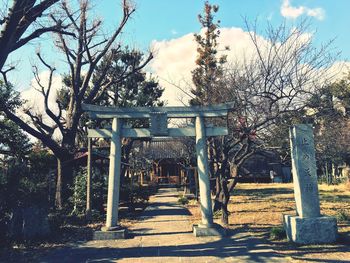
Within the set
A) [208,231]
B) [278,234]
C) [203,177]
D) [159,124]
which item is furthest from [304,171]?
[159,124]

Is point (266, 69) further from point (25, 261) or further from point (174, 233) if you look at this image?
point (25, 261)

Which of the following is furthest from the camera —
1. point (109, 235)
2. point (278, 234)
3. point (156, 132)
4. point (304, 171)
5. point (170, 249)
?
point (156, 132)

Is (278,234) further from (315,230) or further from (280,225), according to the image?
(280,225)

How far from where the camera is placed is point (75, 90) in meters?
15.0

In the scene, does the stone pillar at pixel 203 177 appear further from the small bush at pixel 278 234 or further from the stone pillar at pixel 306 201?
the stone pillar at pixel 306 201

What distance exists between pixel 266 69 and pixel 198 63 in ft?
49.8

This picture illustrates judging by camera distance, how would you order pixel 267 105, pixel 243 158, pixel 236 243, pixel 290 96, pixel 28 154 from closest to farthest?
pixel 236 243 → pixel 290 96 → pixel 267 105 → pixel 243 158 → pixel 28 154

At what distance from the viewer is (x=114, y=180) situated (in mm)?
9688

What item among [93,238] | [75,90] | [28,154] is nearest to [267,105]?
[93,238]

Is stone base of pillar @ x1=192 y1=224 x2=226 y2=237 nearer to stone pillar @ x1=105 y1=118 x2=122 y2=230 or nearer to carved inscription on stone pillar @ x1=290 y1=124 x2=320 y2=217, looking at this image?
carved inscription on stone pillar @ x1=290 y1=124 x2=320 y2=217

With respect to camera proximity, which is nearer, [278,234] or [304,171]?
[304,171]

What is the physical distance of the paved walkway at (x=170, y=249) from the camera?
714cm

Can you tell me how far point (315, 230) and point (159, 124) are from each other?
16.6 feet

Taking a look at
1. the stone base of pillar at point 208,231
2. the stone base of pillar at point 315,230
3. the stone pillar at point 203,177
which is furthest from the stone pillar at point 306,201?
the stone pillar at point 203,177
